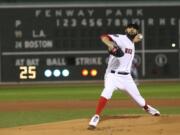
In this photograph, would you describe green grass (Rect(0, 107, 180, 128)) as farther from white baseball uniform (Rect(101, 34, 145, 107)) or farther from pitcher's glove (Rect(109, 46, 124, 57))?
pitcher's glove (Rect(109, 46, 124, 57))

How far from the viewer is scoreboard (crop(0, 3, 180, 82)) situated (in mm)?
23922

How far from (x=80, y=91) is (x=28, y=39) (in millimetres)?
3849

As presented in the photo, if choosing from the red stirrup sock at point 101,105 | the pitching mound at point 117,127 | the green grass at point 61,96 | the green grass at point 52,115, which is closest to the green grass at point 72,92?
the green grass at point 61,96

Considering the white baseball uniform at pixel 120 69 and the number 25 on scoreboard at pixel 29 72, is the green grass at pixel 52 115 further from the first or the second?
the number 25 on scoreboard at pixel 29 72

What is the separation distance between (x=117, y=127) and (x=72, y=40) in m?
14.7

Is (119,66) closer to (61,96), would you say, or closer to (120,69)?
(120,69)

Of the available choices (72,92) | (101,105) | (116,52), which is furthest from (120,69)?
(72,92)

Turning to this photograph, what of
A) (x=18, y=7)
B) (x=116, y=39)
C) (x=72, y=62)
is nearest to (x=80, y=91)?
(x=72, y=62)

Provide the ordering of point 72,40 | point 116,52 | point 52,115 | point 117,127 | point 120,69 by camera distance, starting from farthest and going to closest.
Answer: point 72,40, point 52,115, point 120,69, point 116,52, point 117,127

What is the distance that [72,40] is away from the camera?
78.6 ft

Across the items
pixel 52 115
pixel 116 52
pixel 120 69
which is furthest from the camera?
pixel 52 115

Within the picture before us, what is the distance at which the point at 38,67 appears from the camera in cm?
2391

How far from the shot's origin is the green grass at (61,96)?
41.3ft

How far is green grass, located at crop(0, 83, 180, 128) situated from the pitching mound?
5.73ft
